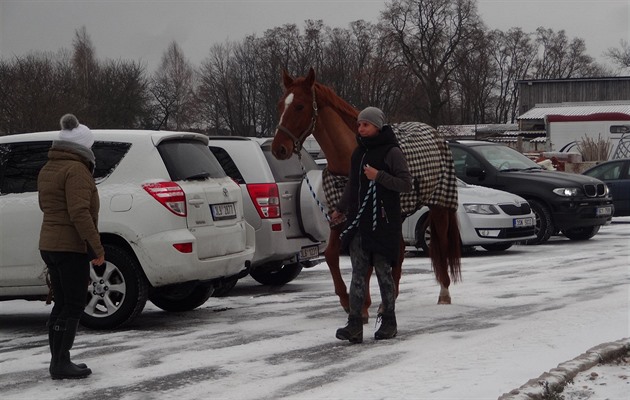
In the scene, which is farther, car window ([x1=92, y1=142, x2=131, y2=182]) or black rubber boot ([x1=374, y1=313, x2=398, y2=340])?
car window ([x1=92, y1=142, x2=131, y2=182])

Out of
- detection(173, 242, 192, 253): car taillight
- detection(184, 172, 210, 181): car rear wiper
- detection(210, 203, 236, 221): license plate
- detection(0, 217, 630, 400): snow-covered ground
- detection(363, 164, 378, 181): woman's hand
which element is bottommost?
detection(0, 217, 630, 400): snow-covered ground

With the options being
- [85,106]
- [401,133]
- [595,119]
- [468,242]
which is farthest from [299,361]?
[85,106]

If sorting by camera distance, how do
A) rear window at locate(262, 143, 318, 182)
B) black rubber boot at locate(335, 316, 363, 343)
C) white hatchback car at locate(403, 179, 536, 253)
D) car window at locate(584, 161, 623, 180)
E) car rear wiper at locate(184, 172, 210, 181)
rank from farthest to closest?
car window at locate(584, 161, 623, 180) → white hatchback car at locate(403, 179, 536, 253) → rear window at locate(262, 143, 318, 182) → car rear wiper at locate(184, 172, 210, 181) → black rubber boot at locate(335, 316, 363, 343)

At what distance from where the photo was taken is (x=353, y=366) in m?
7.70

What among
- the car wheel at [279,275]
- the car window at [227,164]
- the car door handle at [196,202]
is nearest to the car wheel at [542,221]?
the car wheel at [279,275]

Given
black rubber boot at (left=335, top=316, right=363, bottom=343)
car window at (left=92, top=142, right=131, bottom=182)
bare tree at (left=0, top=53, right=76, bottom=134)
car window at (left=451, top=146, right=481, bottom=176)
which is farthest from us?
bare tree at (left=0, top=53, right=76, bottom=134)

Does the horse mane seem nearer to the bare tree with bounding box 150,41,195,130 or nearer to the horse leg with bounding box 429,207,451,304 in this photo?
the horse leg with bounding box 429,207,451,304

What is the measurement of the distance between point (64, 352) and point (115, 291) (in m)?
2.20

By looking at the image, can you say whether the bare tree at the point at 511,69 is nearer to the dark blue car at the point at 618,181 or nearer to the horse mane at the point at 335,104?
the dark blue car at the point at 618,181

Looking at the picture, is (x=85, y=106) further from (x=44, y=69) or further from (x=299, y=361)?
(x=299, y=361)

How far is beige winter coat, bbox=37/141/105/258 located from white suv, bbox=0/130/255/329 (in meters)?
1.97

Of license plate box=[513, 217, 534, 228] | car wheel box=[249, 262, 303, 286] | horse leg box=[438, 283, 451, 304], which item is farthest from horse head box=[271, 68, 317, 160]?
license plate box=[513, 217, 534, 228]

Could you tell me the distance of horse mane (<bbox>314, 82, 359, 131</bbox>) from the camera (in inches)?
397

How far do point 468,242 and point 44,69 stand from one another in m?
37.9
